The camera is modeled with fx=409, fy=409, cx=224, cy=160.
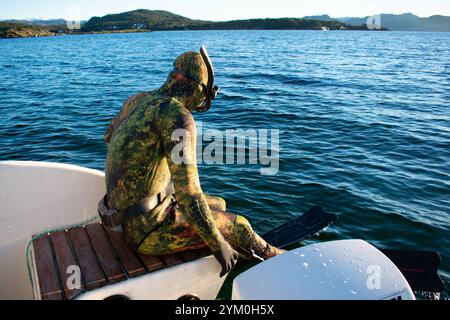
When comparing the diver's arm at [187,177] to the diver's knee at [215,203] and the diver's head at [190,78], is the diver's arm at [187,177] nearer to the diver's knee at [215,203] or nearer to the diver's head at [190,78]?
the diver's head at [190,78]

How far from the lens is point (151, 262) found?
3.88 meters

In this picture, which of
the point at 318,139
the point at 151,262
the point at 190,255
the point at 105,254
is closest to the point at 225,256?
the point at 190,255

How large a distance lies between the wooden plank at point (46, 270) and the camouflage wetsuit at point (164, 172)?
0.73m

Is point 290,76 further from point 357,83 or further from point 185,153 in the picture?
point 185,153

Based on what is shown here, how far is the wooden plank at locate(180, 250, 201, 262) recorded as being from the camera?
156 inches

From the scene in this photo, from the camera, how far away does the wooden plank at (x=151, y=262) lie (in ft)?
12.5

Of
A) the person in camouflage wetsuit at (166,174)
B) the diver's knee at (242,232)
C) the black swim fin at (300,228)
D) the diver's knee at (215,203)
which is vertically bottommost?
the black swim fin at (300,228)

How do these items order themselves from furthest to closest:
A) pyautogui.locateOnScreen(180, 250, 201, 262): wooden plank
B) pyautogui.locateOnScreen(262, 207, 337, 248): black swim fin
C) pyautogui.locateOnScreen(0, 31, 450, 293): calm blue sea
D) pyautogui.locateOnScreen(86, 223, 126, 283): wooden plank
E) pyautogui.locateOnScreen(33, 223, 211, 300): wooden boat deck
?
pyautogui.locateOnScreen(0, 31, 450, 293): calm blue sea → pyautogui.locateOnScreen(262, 207, 337, 248): black swim fin → pyautogui.locateOnScreen(180, 250, 201, 262): wooden plank → pyautogui.locateOnScreen(86, 223, 126, 283): wooden plank → pyautogui.locateOnScreen(33, 223, 211, 300): wooden boat deck

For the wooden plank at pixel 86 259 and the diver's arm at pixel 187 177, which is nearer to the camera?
the diver's arm at pixel 187 177

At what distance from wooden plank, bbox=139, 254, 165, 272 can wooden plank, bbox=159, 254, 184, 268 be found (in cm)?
4

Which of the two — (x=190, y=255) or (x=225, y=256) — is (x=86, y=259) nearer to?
(x=190, y=255)

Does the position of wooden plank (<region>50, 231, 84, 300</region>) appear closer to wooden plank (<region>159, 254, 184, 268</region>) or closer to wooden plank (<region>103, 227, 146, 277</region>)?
wooden plank (<region>103, 227, 146, 277</region>)

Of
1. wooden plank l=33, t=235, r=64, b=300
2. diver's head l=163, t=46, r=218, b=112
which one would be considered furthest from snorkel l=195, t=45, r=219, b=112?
wooden plank l=33, t=235, r=64, b=300

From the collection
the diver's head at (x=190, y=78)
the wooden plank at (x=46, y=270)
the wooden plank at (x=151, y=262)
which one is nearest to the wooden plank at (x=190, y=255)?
the wooden plank at (x=151, y=262)
